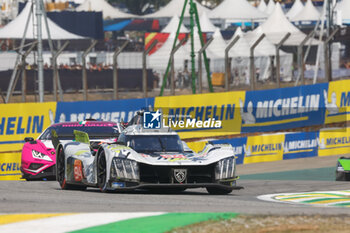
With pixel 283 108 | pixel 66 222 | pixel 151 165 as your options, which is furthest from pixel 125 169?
pixel 283 108

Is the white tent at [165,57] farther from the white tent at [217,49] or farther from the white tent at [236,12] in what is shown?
the white tent at [236,12]

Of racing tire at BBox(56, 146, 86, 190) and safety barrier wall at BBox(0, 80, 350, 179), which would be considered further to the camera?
safety barrier wall at BBox(0, 80, 350, 179)

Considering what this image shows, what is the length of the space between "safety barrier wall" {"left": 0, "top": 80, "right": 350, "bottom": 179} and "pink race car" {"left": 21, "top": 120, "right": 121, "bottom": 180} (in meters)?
6.12

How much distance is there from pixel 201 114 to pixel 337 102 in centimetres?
549

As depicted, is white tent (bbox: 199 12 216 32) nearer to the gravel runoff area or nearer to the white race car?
the white race car

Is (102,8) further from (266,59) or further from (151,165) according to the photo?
(151,165)

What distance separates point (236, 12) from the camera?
198ft

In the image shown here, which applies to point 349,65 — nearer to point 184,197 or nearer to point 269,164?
point 269,164

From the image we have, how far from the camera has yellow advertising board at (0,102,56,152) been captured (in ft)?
72.9

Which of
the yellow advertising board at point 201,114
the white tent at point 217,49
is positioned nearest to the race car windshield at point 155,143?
the yellow advertising board at point 201,114

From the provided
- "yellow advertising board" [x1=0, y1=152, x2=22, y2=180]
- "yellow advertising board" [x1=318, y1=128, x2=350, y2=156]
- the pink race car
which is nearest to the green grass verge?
the pink race car

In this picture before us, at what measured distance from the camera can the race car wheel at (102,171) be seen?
11961 mm

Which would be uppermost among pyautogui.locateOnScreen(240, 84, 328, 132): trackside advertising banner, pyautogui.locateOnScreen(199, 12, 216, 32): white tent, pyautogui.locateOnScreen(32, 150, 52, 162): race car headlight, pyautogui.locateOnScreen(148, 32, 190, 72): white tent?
pyautogui.locateOnScreen(199, 12, 216, 32): white tent

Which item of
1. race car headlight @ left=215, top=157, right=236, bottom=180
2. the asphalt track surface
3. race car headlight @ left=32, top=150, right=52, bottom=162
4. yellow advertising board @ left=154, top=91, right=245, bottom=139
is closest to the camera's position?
the asphalt track surface
